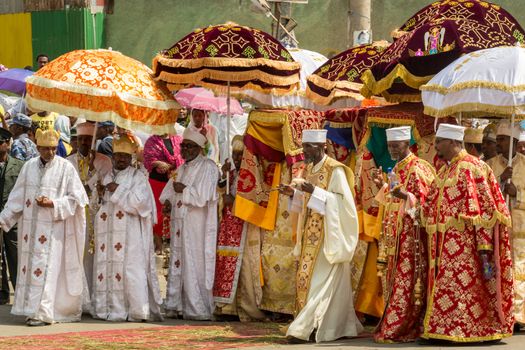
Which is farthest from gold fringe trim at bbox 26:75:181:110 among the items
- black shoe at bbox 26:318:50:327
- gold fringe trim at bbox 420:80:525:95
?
gold fringe trim at bbox 420:80:525:95

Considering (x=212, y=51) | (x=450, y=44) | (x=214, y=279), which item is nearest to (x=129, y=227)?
(x=214, y=279)

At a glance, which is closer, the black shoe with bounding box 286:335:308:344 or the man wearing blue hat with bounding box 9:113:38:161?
the black shoe with bounding box 286:335:308:344

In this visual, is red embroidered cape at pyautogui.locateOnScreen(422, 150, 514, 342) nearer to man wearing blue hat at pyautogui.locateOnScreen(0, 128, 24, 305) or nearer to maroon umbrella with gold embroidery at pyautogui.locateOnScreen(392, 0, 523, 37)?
maroon umbrella with gold embroidery at pyautogui.locateOnScreen(392, 0, 523, 37)

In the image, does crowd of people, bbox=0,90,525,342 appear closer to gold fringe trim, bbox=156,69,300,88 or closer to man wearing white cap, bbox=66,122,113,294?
man wearing white cap, bbox=66,122,113,294

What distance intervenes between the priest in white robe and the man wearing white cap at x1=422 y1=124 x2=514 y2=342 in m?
3.45

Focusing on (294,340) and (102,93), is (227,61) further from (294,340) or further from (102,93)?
(294,340)

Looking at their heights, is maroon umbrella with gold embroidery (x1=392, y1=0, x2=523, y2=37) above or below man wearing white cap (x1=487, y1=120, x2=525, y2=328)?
above

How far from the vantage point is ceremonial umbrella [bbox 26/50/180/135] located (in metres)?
14.3

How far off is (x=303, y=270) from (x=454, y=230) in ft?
5.07

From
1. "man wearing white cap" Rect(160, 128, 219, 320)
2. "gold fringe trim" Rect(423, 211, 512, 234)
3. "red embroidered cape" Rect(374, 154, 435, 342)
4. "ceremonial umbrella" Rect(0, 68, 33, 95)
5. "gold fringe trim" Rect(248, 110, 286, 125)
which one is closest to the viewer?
"gold fringe trim" Rect(423, 211, 512, 234)

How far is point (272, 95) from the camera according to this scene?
50.7ft

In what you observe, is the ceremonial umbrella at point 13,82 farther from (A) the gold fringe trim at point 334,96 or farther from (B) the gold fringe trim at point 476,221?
(B) the gold fringe trim at point 476,221

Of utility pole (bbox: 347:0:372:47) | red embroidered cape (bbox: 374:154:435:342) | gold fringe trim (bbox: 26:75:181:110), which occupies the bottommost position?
red embroidered cape (bbox: 374:154:435:342)

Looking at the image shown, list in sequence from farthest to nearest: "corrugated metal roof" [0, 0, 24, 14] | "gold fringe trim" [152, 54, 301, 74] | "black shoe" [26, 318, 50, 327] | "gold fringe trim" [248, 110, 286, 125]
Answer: "corrugated metal roof" [0, 0, 24, 14]
"gold fringe trim" [248, 110, 286, 125]
"gold fringe trim" [152, 54, 301, 74]
"black shoe" [26, 318, 50, 327]
